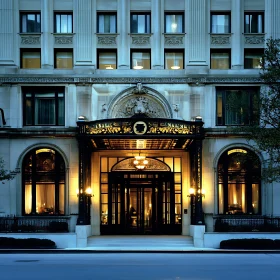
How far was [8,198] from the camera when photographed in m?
36.2

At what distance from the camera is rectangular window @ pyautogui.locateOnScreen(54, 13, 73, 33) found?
124 ft

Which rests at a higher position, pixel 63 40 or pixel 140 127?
pixel 63 40

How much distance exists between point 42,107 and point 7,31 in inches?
218

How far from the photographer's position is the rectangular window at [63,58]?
3778cm

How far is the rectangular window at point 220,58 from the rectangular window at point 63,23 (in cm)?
974

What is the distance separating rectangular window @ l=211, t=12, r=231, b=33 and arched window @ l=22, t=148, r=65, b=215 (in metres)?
13.6

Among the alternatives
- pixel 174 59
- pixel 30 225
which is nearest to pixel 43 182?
pixel 30 225

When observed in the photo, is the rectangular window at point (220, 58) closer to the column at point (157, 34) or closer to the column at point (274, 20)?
the column at point (274, 20)

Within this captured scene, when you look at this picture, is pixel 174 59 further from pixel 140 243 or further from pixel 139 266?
pixel 139 266

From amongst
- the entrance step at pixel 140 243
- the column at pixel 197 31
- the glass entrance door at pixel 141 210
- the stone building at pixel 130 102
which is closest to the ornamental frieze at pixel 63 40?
→ the stone building at pixel 130 102

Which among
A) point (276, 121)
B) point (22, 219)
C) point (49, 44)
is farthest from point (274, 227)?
point (49, 44)

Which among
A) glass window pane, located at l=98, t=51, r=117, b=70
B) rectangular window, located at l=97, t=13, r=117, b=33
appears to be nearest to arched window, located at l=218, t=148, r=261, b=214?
glass window pane, located at l=98, t=51, r=117, b=70

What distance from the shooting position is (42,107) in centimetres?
3738

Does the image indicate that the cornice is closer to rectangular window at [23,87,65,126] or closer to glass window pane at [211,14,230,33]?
rectangular window at [23,87,65,126]
